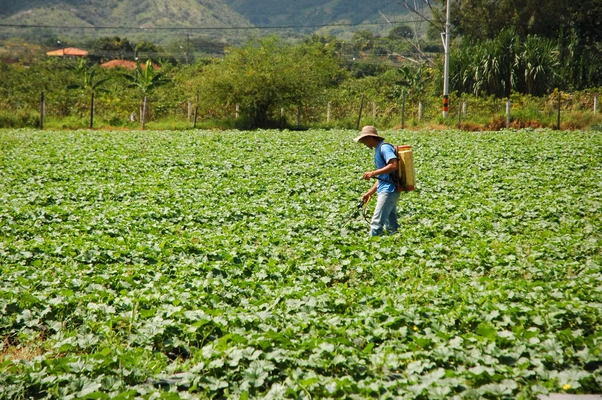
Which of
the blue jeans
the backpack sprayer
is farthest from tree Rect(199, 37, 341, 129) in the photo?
the backpack sprayer

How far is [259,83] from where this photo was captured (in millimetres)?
31281

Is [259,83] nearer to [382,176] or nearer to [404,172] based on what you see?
[382,176]

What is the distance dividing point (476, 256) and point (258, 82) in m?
24.9

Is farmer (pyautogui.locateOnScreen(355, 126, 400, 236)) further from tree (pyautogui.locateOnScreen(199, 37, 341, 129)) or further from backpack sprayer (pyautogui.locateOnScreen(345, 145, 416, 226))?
tree (pyautogui.locateOnScreen(199, 37, 341, 129))

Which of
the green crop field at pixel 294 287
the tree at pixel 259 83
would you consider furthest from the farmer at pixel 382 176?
the tree at pixel 259 83

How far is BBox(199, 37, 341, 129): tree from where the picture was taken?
31.2 metres

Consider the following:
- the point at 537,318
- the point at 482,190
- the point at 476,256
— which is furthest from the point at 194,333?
the point at 482,190

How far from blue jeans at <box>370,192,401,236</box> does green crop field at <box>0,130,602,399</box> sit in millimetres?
261

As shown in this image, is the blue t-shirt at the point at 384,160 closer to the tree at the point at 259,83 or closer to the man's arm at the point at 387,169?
the man's arm at the point at 387,169

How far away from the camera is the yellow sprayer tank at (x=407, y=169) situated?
28.3ft

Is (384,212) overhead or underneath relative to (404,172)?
underneath

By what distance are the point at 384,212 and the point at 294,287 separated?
2.74 m

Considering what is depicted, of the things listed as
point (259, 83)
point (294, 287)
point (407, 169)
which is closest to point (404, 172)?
point (407, 169)

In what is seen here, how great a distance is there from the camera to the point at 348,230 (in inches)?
383
